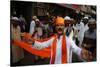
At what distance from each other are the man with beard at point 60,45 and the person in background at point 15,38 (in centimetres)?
14

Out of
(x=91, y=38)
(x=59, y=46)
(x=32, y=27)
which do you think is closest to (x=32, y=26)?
(x=32, y=27)

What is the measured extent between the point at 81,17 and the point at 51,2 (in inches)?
10.8

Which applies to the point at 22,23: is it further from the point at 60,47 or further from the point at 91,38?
the point at 91,38

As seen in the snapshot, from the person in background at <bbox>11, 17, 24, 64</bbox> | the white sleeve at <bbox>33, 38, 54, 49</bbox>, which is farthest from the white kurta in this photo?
the person in background at <bbox>11, 17, 24, 64</bbox>

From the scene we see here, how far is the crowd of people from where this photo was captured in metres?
1.45

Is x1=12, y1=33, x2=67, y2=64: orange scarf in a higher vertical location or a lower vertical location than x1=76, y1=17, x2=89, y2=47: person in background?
lower

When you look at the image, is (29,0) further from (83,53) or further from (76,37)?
(83,53)

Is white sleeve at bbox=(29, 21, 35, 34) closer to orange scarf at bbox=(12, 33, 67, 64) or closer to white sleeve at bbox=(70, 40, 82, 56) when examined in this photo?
orange scarf at bbox=(12, 33, 67, 64)

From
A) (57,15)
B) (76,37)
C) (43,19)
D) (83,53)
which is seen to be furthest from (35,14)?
(83,53)

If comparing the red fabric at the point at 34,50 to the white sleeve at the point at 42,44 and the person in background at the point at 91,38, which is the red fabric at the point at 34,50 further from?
the person in background at the point at 91,38

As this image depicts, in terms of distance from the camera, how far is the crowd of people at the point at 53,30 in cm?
145

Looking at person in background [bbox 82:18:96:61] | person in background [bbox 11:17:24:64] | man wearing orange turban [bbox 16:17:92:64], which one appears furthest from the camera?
person in background [bbox 82:18:96:61]

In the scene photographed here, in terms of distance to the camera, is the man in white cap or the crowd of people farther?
the man in white cap

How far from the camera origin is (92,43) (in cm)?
168
